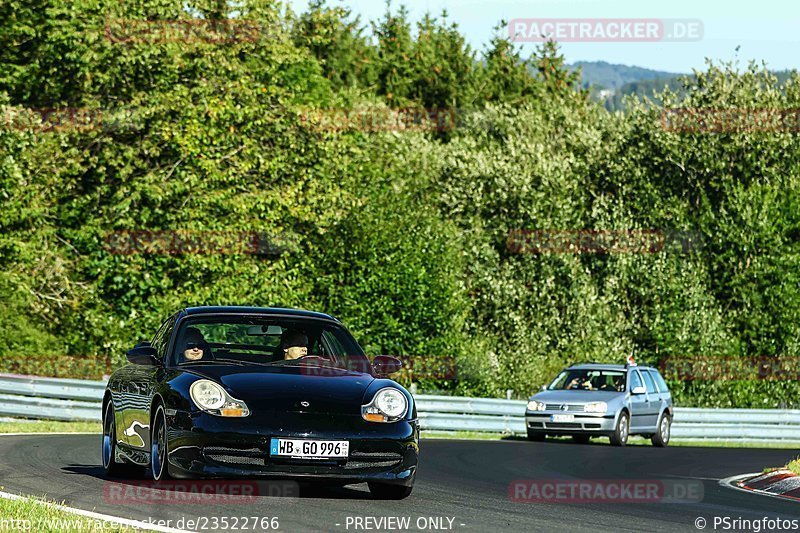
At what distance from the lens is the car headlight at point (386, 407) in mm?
10125

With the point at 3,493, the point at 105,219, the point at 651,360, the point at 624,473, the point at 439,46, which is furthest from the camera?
the point at 439,46

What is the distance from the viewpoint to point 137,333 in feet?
113

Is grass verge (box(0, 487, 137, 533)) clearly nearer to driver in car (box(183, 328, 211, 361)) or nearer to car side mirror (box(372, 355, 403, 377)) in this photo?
driver in car (box(183, 328, 211, 361))

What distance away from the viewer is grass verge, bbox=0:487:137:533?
7941 millimetres

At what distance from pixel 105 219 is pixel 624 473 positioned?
21.5 metres

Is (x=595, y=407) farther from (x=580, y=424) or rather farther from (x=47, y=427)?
(x=47, y=427)

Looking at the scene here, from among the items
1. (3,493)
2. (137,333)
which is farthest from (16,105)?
(3,493)

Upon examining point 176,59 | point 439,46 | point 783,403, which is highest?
point 439,46

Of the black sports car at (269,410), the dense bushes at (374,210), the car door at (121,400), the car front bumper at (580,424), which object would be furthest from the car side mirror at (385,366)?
the dense bushes at (374,210)

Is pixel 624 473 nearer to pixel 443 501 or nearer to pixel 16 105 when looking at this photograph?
pixel 443 501

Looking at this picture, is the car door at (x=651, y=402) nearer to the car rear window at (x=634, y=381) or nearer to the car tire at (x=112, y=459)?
the car rear window at (x=634, y=381)

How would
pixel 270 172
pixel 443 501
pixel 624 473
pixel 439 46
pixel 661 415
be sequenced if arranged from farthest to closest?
pixel 439 46
pixel 270 172
pixel 661 415
pixel 624 473
pixel 443 501

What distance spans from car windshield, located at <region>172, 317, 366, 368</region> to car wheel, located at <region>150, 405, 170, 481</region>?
61 centimetres

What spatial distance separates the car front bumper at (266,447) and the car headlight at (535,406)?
51.0 ft
